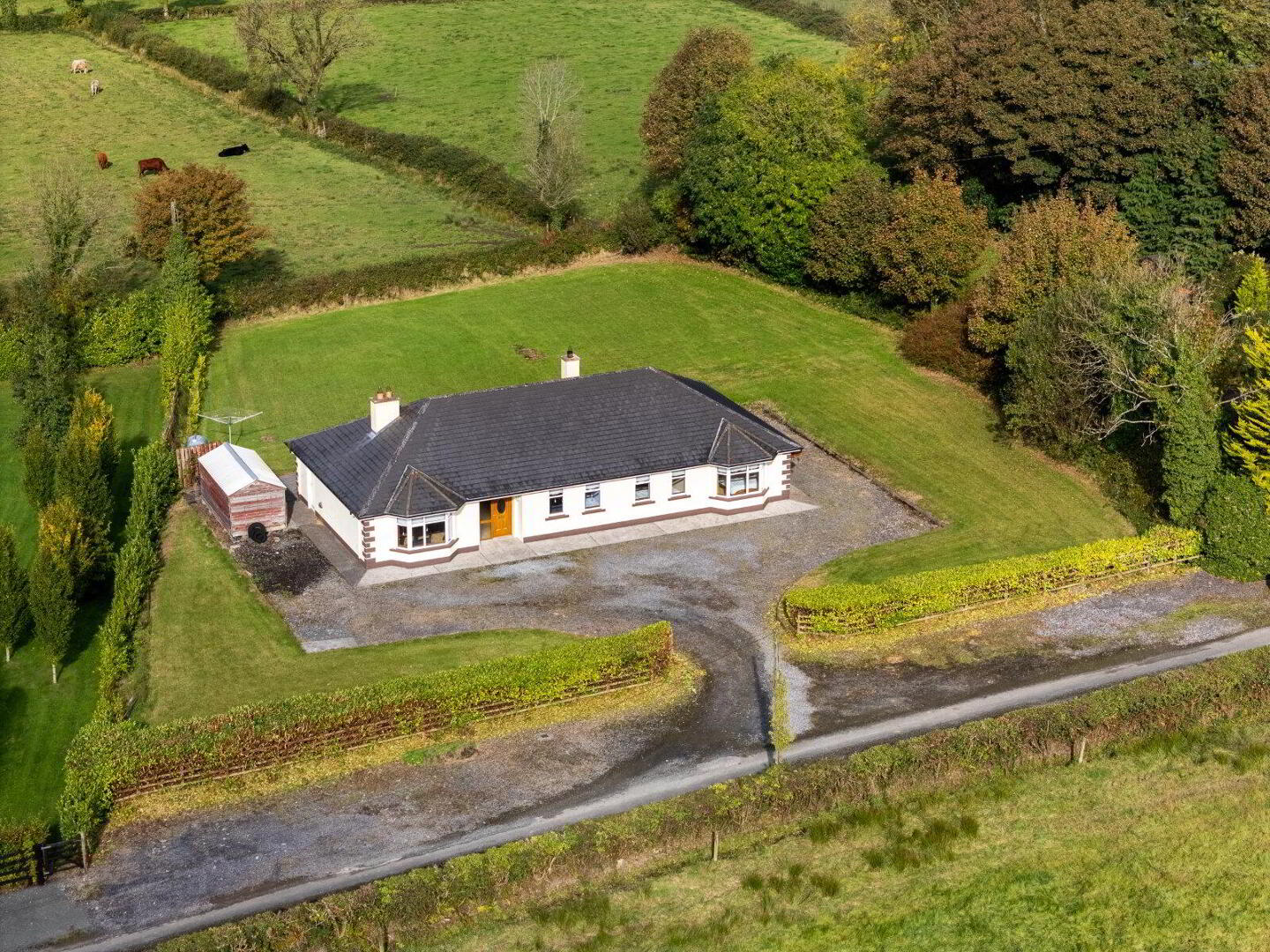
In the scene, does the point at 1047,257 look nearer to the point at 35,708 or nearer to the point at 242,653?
the point at 242,653

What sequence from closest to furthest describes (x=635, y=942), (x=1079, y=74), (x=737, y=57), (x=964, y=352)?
1. (x=635, y=942)
2. (x=964, y=352)
3. (x=1079, y=74)
4. (x=737, y=57)

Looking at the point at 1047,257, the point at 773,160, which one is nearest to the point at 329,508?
the point at 1047,257

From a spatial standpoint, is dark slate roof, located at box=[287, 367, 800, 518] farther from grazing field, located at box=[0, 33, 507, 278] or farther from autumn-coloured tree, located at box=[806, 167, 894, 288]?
grazing field, located at box=[0, 33, 507, 278]

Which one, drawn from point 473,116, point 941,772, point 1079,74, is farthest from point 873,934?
point 473,116

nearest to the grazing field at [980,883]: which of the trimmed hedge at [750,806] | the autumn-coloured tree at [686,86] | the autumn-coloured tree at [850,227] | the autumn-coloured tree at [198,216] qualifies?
the trimmed hedge at [750,806]

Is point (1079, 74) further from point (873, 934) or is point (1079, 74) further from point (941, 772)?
point (873, 934)

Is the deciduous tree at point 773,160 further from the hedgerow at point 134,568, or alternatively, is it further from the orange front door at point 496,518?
the hedgerow at point 134,568
